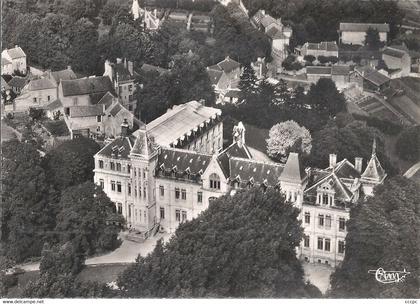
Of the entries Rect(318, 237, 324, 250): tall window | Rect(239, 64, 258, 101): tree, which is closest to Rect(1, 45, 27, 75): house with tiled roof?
Rect(239, 64, 258, 101): tree

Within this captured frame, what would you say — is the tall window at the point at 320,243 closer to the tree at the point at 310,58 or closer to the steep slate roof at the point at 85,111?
the steep slate roof at the point at 85,111

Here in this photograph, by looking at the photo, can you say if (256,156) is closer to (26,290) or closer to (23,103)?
(23,103)

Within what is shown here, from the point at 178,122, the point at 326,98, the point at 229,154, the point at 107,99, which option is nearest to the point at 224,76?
the point at 326,98

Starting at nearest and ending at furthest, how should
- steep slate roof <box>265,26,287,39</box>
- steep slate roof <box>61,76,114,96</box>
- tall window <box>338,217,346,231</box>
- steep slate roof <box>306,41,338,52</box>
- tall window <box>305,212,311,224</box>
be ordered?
tall window <box>338,217,346,231</box>
tall window <box>305,212,311,224</box>
steep slate roof <box>61,76,114,96</box>
steep slate roof <box>306,41,338,52</box>
steep slate roof <box>265,26,287,39</box>

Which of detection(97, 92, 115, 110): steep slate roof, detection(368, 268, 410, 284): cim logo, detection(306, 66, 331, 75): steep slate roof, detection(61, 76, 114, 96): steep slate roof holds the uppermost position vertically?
detection(306, 66, 331, 75): steep slate roof

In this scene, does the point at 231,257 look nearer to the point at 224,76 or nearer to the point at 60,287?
the point at 60,287

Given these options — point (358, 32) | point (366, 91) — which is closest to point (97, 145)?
point (366, 91)

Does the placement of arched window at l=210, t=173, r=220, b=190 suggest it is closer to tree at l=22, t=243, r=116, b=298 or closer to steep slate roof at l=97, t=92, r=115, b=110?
tree at l=22, t=243, r=116, b=298

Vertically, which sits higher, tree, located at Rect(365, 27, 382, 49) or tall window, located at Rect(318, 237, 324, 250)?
tree, located at Rect(365, 27, 382, 49)
